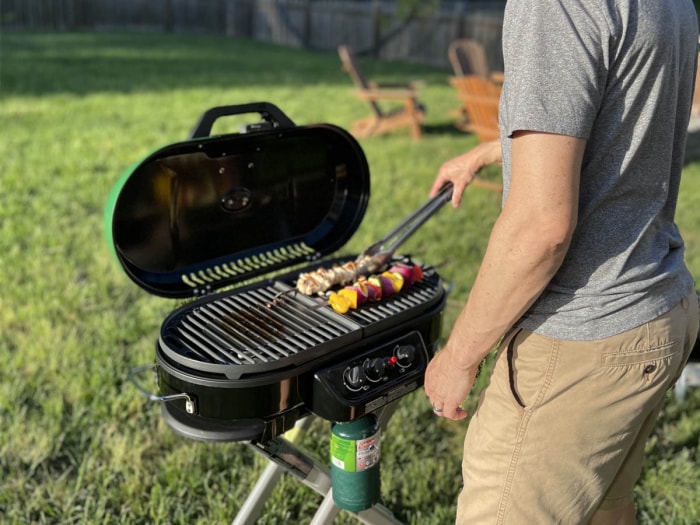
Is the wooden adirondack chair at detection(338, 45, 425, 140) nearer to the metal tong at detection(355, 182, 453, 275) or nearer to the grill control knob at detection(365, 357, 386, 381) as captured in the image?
the metal tong at detection(355, 182, 453, 275)

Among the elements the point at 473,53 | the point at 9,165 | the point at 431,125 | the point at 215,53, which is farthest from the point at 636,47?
the point at 215,53

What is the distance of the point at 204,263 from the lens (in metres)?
2.06

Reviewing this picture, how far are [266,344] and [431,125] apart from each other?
812 centimetres

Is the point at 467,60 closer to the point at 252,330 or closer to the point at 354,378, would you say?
the point at 252,330

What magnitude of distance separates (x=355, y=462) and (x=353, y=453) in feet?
0.08

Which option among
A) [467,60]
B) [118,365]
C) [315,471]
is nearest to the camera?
[315,471]

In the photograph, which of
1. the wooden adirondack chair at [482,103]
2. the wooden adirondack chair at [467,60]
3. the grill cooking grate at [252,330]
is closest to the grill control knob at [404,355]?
the grill cooking grate at [252,330]

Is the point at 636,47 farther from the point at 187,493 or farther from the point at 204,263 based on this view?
the point at 187,493

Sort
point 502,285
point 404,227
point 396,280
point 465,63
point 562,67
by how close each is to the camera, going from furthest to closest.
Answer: point 465,63, point 404,227, point 396,280, point 502,285, point 562,67

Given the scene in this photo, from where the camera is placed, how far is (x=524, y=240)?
1.29 metres

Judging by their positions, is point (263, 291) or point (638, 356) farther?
point (263, 291)

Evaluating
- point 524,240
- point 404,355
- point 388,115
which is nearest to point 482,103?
point 388,115

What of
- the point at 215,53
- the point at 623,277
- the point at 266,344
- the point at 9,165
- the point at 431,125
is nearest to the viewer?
the point at 623,277

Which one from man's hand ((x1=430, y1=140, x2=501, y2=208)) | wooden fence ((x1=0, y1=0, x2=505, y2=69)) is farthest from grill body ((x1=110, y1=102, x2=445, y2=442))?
wooden fence ((x1=0, y1=0, x2=505, y2=69))
